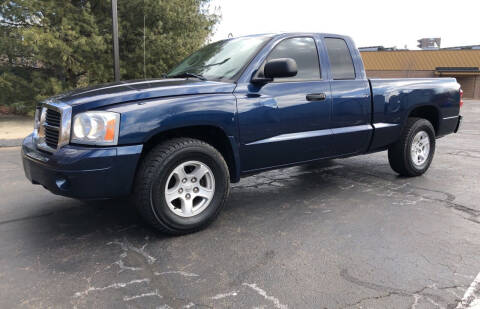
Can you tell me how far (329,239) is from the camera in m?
3.39

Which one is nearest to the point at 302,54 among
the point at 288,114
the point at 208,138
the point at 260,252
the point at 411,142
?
the point at 288,114

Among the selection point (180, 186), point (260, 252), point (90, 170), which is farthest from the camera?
point (180, 186)

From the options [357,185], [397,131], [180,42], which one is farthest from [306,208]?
[180,42]

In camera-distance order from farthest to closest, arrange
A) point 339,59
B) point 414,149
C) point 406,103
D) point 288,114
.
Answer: point 414,149, point 406,103, point 339,59, point 288,114

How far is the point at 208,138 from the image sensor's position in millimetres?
3717

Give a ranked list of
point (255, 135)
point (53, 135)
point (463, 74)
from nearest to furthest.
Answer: point (53, 135) → point (255, 135) → point (463, 74)

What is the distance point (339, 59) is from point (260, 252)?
263cm

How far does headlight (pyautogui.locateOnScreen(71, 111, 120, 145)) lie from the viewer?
2.98m

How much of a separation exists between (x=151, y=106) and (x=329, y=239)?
189cm

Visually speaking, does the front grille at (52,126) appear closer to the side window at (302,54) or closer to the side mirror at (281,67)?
the side mirror at (281,67)

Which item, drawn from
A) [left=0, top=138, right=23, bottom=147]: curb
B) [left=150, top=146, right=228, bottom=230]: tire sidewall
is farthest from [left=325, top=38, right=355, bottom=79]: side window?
[left=0, top=138, right=23, bottom=147]: curb

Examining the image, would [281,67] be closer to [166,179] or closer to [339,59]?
[339,59]

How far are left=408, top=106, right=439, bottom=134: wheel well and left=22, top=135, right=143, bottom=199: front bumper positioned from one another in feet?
13.7

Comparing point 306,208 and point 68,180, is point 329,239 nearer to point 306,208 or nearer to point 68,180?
point 306,208
